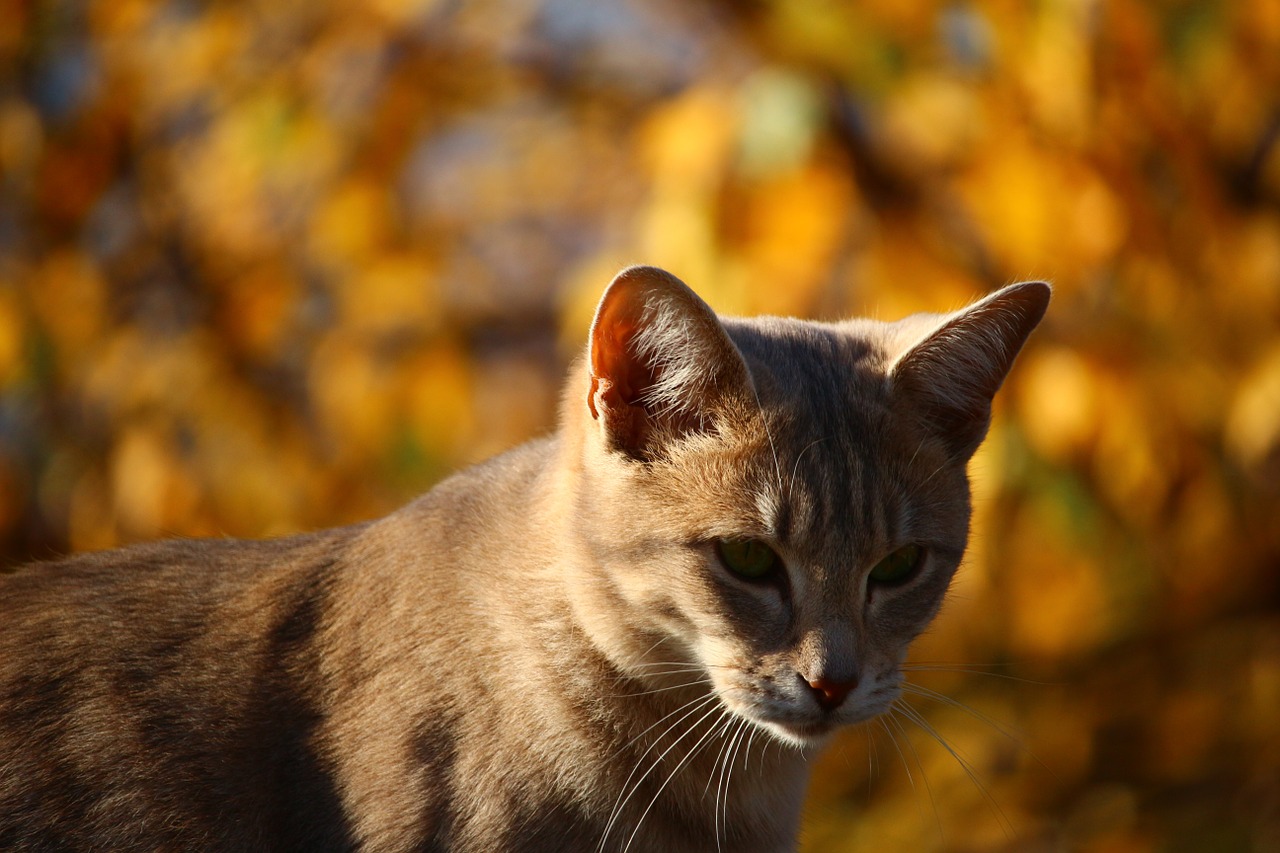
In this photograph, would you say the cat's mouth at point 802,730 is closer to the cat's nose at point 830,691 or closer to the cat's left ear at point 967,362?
the cat's nose at point 830,691

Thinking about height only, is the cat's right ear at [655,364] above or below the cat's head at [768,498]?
above

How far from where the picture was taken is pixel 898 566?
2309 millimetres

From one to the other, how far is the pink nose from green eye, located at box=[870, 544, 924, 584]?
0.80 ft

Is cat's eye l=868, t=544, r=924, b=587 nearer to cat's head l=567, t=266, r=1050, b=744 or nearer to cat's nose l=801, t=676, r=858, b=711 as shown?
cat's head l=567, t=266, r=1050, b=744

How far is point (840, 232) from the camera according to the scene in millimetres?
4035

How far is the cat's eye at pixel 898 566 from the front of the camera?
2277 millimetres

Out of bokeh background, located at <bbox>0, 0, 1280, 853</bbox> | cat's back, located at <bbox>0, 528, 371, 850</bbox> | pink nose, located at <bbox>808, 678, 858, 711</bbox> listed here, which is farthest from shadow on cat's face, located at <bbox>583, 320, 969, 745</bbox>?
bokeh background, located at <bbox>0, 0, 1280, 853</bbox>

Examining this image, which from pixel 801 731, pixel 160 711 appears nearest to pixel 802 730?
pixel 801 731

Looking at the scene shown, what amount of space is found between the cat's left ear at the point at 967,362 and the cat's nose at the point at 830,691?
0.56 m

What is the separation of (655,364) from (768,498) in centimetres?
30

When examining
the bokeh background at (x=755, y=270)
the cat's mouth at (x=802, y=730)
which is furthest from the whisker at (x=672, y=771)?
the bokeh background at (x=755, y=270)

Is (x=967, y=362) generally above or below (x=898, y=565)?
above

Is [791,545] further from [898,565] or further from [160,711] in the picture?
[160,711]

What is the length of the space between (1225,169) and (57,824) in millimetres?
3706
